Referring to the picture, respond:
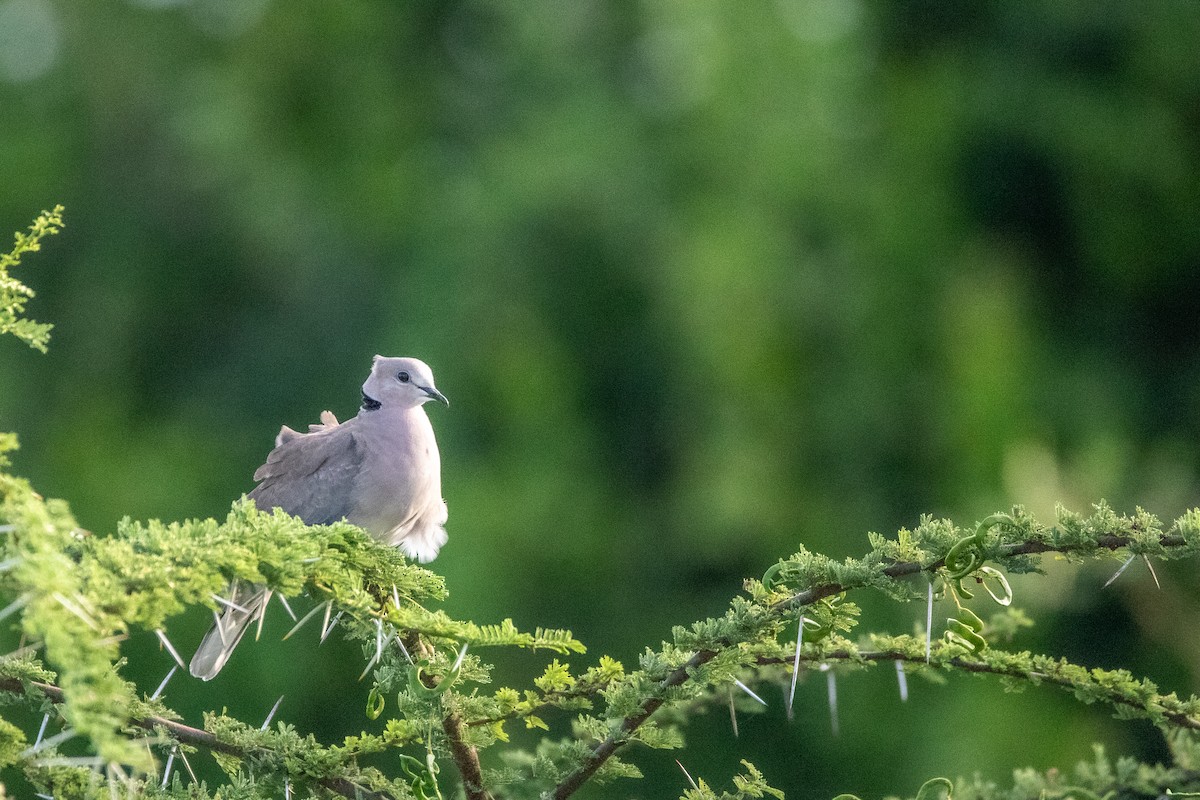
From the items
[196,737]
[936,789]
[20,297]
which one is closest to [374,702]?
[196,737]

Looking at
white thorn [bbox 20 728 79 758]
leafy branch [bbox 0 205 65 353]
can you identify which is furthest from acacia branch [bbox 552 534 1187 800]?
leafy branch [bbox 0 205 65 353]

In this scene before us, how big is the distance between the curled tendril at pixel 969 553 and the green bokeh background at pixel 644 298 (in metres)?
6.18

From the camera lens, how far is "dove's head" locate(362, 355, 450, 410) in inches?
167

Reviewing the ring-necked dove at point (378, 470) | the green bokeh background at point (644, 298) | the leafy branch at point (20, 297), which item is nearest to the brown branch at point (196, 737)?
the leafy branch at point (20, 297)

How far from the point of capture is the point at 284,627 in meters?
8.45

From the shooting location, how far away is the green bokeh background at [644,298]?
906 centimetres

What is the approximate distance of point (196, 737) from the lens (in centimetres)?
228

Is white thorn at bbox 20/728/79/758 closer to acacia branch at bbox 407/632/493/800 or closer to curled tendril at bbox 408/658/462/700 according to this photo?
curled tendril at bbox 408/658/462/700

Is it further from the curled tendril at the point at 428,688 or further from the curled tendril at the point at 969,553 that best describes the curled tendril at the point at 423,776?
the curled tendril at the point at 969,553

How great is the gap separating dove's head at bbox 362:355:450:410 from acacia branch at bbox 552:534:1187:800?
6.84ft

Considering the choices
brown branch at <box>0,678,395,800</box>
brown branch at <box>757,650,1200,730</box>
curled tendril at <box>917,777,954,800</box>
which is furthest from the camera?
brown branch at <box>757,650,1200,730</box>

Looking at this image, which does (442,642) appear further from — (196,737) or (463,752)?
(196,737)

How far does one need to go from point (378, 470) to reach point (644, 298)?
6.24 meters

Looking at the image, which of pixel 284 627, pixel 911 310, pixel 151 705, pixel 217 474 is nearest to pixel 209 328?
pixel 217 474
